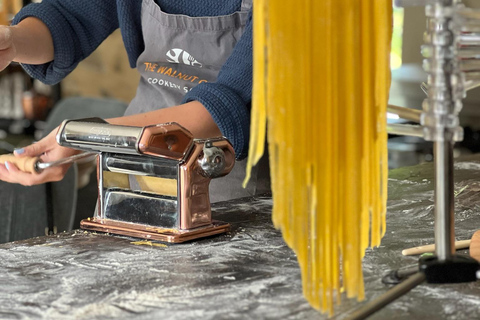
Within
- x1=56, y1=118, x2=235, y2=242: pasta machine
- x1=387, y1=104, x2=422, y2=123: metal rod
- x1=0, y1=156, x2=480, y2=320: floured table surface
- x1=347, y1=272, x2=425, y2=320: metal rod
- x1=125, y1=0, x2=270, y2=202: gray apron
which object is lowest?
x1=0, y1=156, x2=480, y2=320: floured table surface

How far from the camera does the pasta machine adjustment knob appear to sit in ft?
3.11

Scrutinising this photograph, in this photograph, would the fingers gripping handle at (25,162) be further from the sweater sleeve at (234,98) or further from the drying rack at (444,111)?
the drying rack at (444,111)

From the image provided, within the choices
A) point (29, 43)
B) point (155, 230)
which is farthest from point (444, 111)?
point (29, 43)

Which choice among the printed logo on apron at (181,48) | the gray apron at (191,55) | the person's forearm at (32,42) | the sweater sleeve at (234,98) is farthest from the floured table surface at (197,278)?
the person's forearm at (32,42)

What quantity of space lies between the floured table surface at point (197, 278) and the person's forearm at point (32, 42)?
1.71ft

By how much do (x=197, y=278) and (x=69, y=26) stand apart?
867 mm

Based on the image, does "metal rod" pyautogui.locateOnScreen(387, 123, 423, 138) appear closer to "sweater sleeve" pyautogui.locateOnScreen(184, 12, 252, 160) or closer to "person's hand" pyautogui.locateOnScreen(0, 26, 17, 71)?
"sweater sleeve" pyautogui.locateOnScreen(184, 12, 252, 160)

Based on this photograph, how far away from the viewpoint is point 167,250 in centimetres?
90

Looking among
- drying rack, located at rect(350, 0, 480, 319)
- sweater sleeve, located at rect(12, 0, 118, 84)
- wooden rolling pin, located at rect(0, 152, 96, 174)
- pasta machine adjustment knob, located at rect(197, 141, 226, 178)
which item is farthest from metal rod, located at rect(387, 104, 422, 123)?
sweater sleeve, located at rect(12, 0, 118, 84)

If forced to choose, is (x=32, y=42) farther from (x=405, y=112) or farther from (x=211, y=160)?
(x=405, y=112)

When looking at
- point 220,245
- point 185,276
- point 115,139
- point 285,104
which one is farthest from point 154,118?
point 285,104

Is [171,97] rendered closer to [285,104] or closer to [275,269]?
[275,269]

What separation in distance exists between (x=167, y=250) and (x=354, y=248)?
329 mm

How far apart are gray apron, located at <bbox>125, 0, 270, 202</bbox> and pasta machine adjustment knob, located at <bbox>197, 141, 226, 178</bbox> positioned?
37cm
